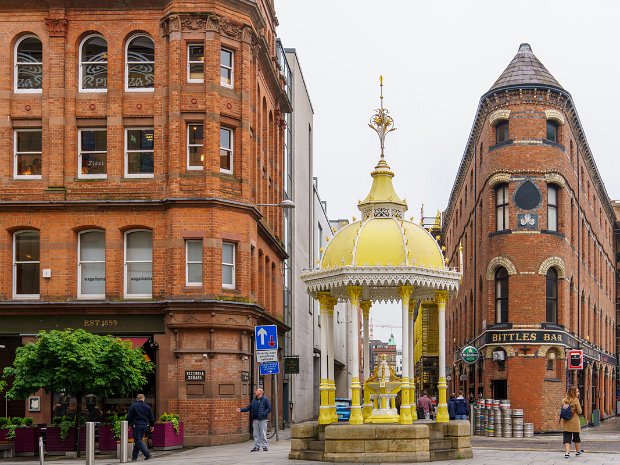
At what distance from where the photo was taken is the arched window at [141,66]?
3612 centimetres

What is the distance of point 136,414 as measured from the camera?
26.9m

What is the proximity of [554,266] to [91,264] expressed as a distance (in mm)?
19550

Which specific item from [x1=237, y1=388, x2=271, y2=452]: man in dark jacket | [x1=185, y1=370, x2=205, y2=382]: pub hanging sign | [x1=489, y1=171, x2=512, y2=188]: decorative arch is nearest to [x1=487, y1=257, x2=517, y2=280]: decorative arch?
[x1=489, y1=171, x2=512, y2=188]: decorative arch

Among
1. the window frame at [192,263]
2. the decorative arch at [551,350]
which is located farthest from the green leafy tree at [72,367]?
the decorative arch at [551,350]

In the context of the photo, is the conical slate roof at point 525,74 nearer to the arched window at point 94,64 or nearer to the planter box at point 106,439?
the arched window at point 94,64

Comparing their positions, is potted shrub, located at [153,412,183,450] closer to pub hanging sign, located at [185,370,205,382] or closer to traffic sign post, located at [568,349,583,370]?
pub hanging sign, located at [185,370,205,382]

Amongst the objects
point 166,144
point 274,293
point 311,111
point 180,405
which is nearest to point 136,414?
point 180,405

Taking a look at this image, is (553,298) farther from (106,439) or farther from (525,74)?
(106,439)

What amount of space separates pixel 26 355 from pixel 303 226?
3419cm

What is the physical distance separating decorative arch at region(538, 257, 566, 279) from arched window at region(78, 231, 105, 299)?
18325 mm

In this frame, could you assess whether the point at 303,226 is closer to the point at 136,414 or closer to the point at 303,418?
the point at 303,418

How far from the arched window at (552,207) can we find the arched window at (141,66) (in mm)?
18126

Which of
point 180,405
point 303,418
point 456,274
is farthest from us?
point 303,418

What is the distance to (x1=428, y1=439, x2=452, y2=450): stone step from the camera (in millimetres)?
24388
